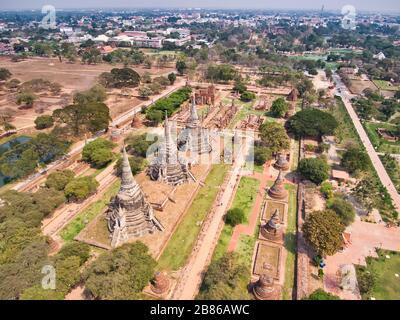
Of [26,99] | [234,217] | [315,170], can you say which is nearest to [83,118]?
[26,99]

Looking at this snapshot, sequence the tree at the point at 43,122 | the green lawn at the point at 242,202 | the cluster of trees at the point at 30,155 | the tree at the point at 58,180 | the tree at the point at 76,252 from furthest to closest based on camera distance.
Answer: the tree at the point at 43,122 < the cluster of trees at the point at 30,155 < the tree at the point at 58,180 < the green lawn at the point at 242,202 < the tree at the point at 76,252

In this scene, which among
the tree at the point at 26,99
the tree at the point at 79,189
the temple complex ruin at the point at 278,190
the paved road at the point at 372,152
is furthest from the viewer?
the tree at the point at 26,99

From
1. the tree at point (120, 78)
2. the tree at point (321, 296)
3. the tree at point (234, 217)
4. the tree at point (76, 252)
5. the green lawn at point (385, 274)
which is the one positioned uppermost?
the tree at point (120, 78)

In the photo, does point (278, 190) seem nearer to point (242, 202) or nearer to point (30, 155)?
point (242, 202)

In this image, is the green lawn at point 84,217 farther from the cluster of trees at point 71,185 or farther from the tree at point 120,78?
the tree at point 120,78

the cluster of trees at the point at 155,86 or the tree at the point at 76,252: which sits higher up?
the cluster of trees at the point at 155,86

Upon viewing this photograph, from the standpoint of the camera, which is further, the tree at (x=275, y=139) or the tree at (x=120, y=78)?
the tree at (x=120, y=78)

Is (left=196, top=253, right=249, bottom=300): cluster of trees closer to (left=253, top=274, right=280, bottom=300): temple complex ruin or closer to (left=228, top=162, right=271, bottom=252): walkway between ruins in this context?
(left=253, top=274, right=280, bottom=300): temple complex ruin

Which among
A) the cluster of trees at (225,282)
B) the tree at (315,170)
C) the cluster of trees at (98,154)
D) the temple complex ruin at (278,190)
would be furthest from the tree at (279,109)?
the cluster of trees at (225,282)
